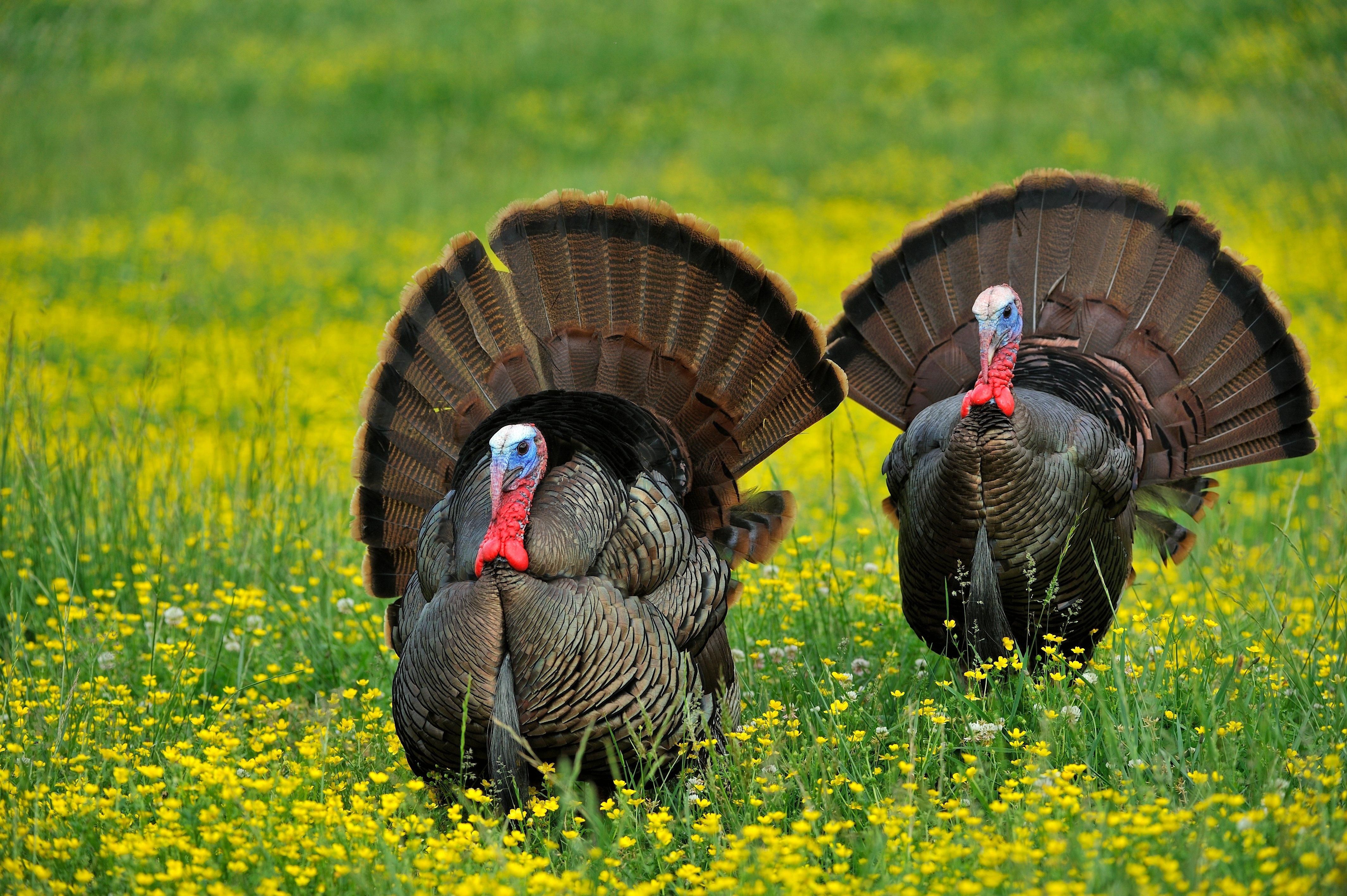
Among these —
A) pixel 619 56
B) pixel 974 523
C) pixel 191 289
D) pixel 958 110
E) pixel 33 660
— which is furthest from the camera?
pixel 619 56

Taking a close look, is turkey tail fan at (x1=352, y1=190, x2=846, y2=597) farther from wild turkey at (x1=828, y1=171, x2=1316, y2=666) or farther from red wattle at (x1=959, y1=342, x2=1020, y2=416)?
wild turkey at (x1=828, y1=171, x2=1316, y2=666)

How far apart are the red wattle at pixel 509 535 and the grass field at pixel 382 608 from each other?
1.74 feet

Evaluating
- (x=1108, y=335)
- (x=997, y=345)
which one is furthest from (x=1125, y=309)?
(x=997, y=345)

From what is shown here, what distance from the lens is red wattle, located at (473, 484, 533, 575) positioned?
315cm

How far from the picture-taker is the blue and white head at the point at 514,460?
317 cm

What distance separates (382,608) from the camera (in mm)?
4844

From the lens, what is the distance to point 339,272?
10.2 m

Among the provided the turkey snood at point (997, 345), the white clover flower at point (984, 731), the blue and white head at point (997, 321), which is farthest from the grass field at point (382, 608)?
the blue and white head at point (997, 321)

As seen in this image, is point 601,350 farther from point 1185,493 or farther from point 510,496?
point 1185,493

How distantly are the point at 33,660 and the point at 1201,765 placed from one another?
3.50 m

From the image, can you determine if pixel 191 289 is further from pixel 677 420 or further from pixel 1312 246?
pixel 1312 246

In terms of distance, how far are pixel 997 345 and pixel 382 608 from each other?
2.48 metres

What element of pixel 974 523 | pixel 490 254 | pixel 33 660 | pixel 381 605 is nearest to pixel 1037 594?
pixel 974 523

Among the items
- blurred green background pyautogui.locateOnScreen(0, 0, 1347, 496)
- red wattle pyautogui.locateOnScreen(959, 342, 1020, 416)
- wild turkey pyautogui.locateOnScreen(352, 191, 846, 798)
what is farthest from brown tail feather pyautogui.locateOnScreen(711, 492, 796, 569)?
blurred green background pyautogui.locateOnScreen(0, 0, 1347, 496)
